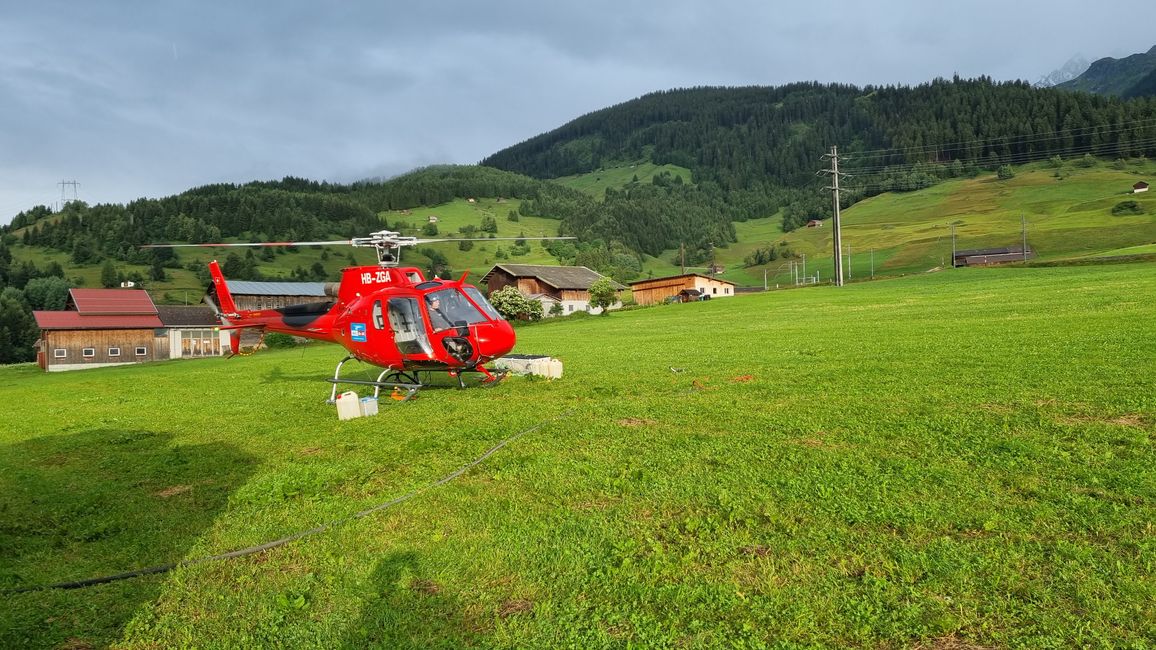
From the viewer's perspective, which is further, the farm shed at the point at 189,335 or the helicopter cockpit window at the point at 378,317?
the farm shed at the point at 189,335

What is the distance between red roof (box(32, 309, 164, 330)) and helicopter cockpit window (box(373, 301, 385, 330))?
64699 millimetres

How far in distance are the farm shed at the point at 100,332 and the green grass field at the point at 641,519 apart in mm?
62784

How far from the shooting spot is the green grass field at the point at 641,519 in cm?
414

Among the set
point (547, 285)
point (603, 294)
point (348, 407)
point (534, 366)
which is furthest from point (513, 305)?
point (348, 407)

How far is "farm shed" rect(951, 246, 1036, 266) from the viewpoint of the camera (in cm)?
8969

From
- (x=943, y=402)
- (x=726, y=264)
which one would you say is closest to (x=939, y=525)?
(x=943, y=402)

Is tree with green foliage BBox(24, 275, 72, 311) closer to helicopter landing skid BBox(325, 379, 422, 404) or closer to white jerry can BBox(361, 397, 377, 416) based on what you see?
helicopter landing skid BBox(325, 379, 422, 404)

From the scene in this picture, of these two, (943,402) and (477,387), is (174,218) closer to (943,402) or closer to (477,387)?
(477,387)

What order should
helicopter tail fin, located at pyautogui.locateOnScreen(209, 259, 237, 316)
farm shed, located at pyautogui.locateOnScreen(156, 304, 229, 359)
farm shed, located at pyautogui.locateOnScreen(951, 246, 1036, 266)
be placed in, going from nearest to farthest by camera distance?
helicopter tail fin, located at pyautogui.locateOnScreen(209, 259, 237, 316), farm shed, located at pyautogui.locateOnScreen(156, 304, 229, 359), farm shed, located at pyautogui.locateOnScreen(951, 246, 1036, 266)

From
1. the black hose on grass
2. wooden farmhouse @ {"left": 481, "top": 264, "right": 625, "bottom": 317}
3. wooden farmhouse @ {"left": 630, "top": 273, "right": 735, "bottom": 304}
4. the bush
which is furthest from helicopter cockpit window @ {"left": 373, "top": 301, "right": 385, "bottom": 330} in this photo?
wooden farmhouse @ {"left": 481, "top": 264, "right": 625, "bottom": 317}

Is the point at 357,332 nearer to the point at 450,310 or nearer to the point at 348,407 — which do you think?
the point at 450,310

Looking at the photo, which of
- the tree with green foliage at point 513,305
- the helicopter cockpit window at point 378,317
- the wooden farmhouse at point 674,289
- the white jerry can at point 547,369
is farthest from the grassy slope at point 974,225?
the helicopter cockpit window at point 378,317

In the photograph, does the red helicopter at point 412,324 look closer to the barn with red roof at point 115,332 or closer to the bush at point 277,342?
the bush at point 277,342

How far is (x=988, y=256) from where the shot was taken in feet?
304
